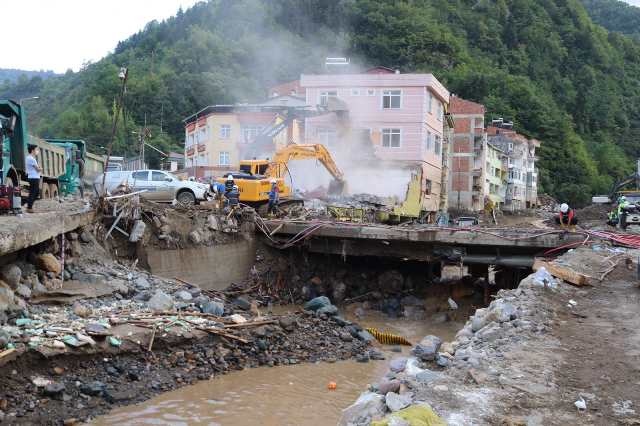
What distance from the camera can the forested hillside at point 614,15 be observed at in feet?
424

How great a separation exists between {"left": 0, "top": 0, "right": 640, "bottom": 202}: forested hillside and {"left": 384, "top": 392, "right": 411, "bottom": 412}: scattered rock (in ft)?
224

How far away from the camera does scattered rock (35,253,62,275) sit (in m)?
11.5

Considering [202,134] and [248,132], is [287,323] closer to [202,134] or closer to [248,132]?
[248,132]

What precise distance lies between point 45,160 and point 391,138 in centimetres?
2395

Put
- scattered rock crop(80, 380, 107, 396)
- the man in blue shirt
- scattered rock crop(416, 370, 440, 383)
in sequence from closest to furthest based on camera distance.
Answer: scattered rock crop(416, 370, 440, 383), scattered rock crop(80, 380, 107, 396), the man in blue shirt

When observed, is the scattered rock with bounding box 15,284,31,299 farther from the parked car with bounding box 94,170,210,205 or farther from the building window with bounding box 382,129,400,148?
the building window with bounding box 382,129,400,148

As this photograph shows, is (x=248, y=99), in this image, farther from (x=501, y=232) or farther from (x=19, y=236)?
(x=19, y=236)

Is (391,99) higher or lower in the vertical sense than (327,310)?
higher

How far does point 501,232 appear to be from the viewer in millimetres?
17938

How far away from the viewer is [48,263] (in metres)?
11.6

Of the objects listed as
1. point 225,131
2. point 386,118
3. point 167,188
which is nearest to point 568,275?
point 167,188

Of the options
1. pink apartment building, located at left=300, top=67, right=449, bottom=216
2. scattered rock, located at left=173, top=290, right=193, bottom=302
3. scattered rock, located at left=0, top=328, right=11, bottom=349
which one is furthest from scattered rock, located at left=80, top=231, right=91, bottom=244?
pink apartment building, located at left=300, top=67, right=449, bottom=216

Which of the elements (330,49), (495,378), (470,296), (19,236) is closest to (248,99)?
(330,49)

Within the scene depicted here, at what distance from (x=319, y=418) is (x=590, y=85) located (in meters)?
102
